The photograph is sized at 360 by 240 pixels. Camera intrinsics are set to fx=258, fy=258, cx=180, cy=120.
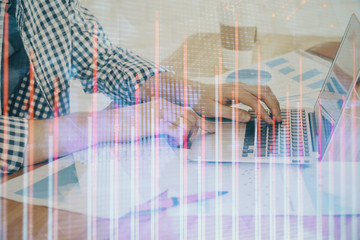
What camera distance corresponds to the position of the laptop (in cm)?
54

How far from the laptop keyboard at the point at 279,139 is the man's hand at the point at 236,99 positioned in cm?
2

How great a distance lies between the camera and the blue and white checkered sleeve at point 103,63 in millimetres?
604

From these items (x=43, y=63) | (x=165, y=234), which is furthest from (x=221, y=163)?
(x=43, y=63)

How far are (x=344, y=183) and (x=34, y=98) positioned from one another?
2.45ft

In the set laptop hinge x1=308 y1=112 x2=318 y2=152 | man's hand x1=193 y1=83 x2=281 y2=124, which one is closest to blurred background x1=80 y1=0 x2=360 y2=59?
man's hand x1=193 y1=83 x2=281 y2=124

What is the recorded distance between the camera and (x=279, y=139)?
1.86 ft

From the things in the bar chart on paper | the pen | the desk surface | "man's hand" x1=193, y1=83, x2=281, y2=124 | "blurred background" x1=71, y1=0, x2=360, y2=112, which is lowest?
the desk surface

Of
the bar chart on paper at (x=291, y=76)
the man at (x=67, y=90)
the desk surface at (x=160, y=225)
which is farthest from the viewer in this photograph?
the bar chart on paper at (x=291, y=76)

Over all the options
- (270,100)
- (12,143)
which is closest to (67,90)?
(12,143)

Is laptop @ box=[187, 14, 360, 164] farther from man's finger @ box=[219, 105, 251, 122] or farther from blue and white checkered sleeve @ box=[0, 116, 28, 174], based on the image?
blue and white checkered sleeve @ box=[0, 116, 28, 174]

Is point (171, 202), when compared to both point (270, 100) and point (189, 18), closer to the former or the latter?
point (270, 100)

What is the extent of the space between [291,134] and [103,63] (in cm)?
50

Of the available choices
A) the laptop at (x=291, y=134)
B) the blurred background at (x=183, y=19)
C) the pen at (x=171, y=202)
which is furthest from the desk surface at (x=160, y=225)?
the blurred background at (x=183, y=19)

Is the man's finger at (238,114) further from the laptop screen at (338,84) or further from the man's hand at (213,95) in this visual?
the laptop screen at (338,84)
